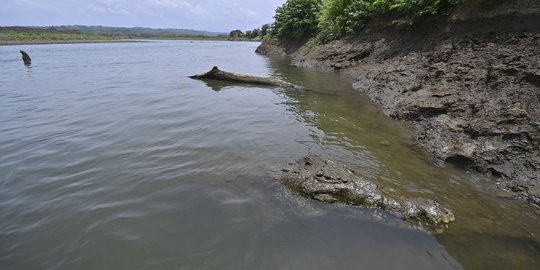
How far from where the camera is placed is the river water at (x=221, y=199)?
349 cm

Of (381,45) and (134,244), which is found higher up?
(381,45)

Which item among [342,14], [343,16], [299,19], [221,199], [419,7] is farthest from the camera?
[299,19]

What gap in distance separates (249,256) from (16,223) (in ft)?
9.75

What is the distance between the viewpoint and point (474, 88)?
762cm

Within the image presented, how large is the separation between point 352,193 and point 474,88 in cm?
511

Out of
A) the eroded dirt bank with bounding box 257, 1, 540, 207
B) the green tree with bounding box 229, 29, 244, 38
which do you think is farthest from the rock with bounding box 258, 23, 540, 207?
the green tree with bounding box 229, 29, 244, 38

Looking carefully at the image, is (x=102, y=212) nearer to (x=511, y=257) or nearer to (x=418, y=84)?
(x=511, y=257)

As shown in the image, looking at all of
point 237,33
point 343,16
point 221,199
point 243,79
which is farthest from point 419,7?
point 237,33

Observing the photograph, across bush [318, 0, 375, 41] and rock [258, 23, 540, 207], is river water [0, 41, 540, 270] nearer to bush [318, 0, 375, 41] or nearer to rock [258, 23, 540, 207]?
rock [258, 23, 540, 207]

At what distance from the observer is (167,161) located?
596 centimetres

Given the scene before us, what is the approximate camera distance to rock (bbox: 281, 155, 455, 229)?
A: 13.5 ft

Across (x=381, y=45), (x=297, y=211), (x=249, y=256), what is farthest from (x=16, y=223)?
(x=381, y=45)

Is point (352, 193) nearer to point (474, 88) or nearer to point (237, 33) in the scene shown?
point (474, 88)

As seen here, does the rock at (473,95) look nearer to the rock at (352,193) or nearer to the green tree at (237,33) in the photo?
the rock at (352,193)
